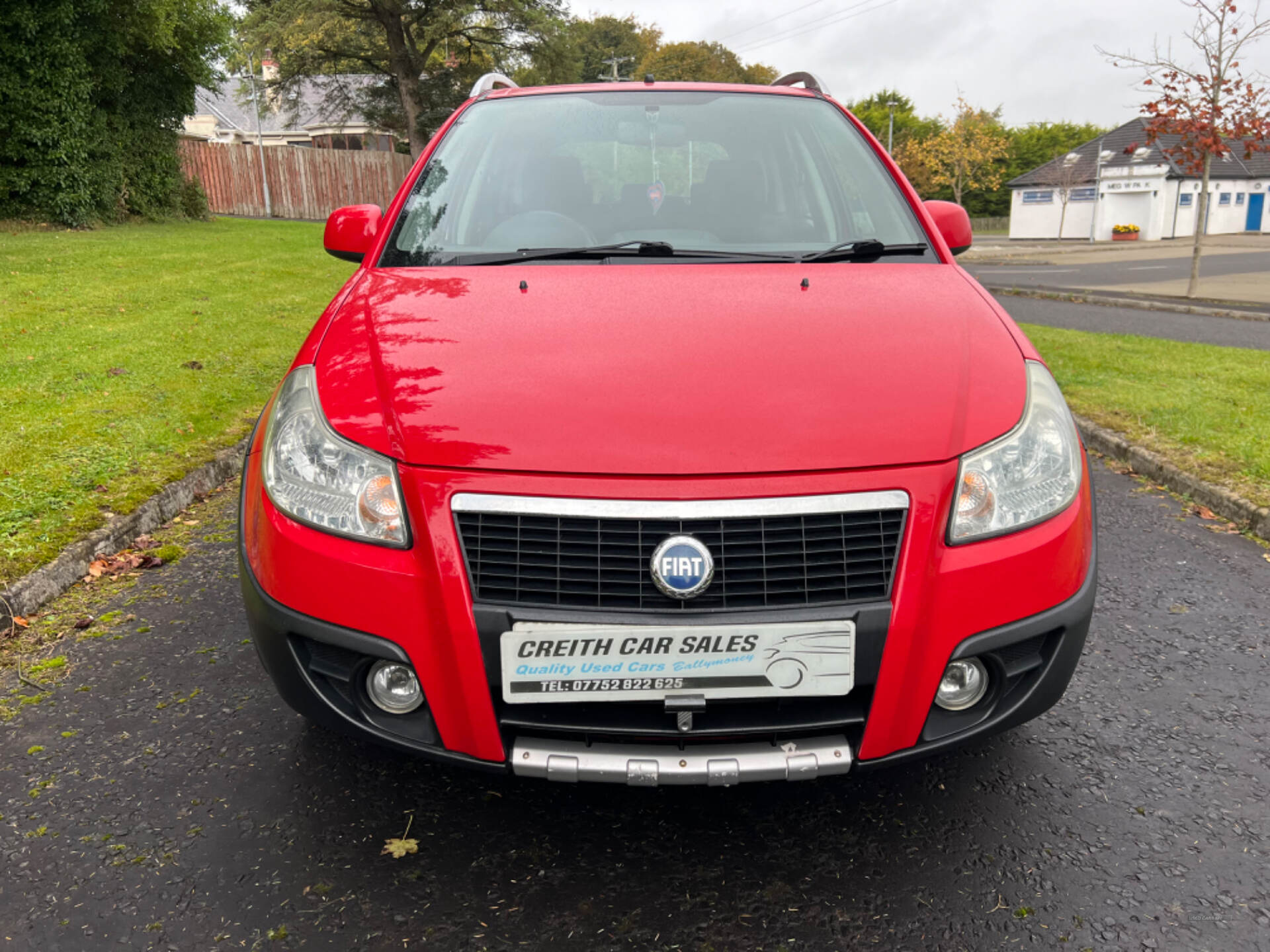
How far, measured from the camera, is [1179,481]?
4793 mm

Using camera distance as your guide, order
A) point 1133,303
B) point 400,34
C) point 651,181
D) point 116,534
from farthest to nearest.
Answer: point 400,34, point 1133,303, point 116,534, point 651,181

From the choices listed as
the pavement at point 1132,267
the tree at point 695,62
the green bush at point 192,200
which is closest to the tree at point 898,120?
the tree at point 695,62

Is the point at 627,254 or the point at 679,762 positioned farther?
the point at 627,254

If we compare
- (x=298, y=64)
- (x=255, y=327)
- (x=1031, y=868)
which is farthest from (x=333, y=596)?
(x=298, y=64)

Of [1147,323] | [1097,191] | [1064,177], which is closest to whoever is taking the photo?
[1147,323]

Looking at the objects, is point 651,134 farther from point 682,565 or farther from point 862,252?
point 682,565

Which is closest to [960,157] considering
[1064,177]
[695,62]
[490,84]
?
[1064,177]

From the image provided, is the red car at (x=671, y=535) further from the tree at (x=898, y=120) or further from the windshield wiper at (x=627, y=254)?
the tree at (x=898, y=120)

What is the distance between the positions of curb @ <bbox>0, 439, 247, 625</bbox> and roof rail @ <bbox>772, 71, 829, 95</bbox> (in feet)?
10.4

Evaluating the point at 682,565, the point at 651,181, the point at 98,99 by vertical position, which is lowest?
the point at 682,565

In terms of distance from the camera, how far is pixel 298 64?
32.0 m

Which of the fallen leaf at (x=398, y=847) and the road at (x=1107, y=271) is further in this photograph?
the road at (x=1107, y=271)

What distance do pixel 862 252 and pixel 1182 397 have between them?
16.1 feet

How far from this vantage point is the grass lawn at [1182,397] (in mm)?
4926
